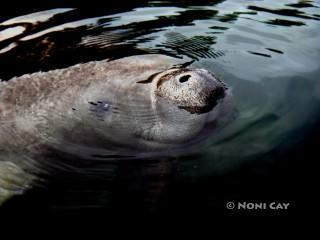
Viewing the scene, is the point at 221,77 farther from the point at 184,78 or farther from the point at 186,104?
the point at 186,104

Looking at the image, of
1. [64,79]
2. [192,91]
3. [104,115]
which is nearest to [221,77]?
[192,91]

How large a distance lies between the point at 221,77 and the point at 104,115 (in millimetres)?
1572

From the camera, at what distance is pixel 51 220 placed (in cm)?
297

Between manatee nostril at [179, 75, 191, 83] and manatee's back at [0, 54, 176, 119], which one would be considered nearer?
manatee nostril at [179, 75, 191, 83]

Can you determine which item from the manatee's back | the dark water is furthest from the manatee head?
the manatee's back

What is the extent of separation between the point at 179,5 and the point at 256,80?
4.01 meters

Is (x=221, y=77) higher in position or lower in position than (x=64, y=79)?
lower

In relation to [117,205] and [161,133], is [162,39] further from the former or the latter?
[117,205]

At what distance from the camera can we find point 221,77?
4473mm

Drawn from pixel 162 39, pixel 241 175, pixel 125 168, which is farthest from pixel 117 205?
pixel 162 39

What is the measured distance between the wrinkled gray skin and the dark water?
15cm

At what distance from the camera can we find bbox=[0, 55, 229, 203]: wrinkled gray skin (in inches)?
131

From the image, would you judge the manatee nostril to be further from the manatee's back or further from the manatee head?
the manatee's back

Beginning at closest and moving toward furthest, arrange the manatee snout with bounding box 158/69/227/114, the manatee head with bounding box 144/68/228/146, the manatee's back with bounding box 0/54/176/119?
the manatee head with bounding box 144/68/228/146
the manatee snout with bounding box 158/69/227/114
the manatee's back with bounding box 0/54/176/119
